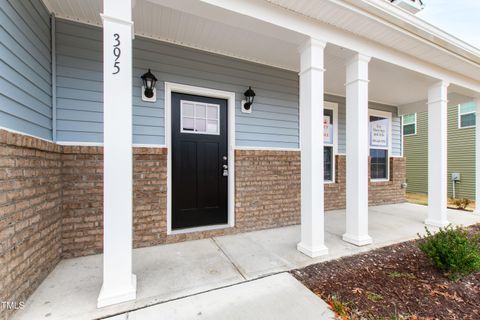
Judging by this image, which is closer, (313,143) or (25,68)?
(25,68)

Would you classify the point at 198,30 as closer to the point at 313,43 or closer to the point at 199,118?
the point at 199,118

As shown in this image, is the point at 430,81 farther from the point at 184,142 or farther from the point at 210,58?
the point at 184,142

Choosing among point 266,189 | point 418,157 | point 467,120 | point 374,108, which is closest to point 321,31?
point 266,189

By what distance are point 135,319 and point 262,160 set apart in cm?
268

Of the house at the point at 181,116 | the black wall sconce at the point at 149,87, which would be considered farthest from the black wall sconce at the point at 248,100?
the black wall sconce at the point at 149,87

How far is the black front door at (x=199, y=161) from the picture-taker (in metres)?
3.20

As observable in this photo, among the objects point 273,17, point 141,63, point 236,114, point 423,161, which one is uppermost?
point 273,17

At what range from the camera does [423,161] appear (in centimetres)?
948

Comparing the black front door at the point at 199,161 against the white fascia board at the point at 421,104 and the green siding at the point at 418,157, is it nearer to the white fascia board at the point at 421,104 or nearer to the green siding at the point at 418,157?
the white fascia board at the point at 421,104

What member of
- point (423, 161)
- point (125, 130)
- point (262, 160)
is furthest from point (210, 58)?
point (423, 161)

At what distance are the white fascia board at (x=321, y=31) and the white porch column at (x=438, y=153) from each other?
36cm

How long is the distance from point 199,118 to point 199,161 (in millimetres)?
666

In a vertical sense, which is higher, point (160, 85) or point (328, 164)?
point (160, 85)

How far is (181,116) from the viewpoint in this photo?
3.22m
